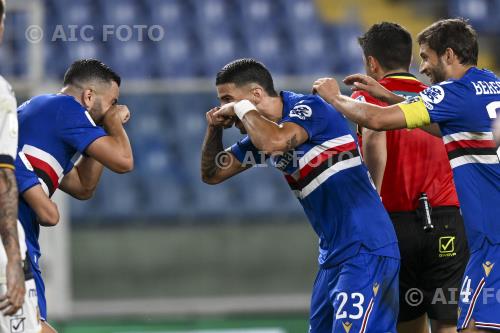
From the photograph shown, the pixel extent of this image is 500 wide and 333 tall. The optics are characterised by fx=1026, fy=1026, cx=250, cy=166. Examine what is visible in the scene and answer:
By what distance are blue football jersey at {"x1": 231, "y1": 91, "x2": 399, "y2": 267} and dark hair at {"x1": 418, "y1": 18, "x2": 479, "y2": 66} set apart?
678mm

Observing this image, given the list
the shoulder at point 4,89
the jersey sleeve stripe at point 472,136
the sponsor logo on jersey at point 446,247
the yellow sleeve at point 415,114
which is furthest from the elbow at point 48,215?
the sponsor logo on jersey at point 446,247

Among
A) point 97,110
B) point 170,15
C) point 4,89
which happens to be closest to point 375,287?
point 97,110

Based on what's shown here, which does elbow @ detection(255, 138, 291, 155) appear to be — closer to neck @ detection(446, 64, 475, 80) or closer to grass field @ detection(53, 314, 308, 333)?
neck @ detection(446, 64, 475, 80)

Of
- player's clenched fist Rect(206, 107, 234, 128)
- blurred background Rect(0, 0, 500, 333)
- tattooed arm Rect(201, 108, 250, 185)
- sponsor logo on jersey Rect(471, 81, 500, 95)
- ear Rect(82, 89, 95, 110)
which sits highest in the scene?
ear Rect(82, 89, 95, 110)

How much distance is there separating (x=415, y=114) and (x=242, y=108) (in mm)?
922

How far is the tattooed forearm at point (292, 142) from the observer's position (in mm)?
5477

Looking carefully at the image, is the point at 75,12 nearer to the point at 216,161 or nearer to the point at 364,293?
the point at 216,161

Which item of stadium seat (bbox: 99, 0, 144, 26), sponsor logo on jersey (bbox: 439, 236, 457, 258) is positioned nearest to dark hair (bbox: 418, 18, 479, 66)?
sponsor logo on jersey (bbox: 439, 236, 457, 258)

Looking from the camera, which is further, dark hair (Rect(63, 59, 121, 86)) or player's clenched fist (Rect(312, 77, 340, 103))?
dark hair (Rect(63, 59, 121, 86))

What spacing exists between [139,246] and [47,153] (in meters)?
3.93

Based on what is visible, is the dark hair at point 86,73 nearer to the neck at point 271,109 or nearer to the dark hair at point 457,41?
the neck at point 271,109

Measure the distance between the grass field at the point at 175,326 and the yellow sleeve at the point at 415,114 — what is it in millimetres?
3630

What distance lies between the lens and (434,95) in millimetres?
5383

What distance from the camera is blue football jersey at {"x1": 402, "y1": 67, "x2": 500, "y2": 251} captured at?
5.36 m
